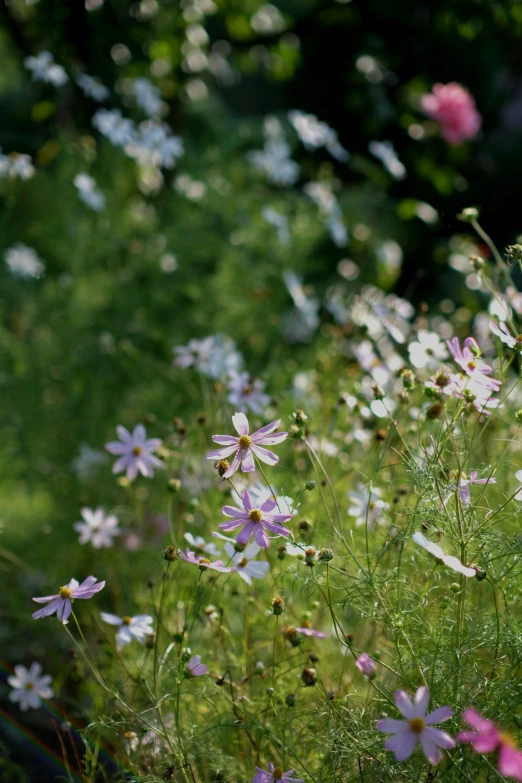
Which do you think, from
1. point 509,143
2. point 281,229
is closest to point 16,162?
point 281,229

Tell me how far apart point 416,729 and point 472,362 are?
0.42m

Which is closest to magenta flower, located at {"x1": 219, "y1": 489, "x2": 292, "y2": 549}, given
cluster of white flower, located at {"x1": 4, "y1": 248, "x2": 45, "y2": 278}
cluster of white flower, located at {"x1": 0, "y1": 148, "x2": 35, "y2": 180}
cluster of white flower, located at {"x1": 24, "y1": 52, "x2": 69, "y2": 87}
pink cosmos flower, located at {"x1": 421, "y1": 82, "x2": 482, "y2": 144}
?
cluster of white flower, located at {"x1": 0, "y1": 148, "x2": 35, "y2": 180}

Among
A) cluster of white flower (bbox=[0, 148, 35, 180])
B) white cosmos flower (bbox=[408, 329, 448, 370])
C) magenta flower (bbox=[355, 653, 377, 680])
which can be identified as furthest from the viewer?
cluster of white flower (bbox=[0, 148, 35, 180])

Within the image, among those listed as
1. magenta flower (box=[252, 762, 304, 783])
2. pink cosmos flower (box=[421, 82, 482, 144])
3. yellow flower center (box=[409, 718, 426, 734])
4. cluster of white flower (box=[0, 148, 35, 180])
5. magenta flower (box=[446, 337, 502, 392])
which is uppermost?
magenta flower (box=[446, 337, 502, 392])

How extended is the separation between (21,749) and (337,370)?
919 mm

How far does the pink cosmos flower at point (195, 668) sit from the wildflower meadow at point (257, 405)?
0.5 inches

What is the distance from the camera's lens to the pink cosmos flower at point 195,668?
0.81 meters

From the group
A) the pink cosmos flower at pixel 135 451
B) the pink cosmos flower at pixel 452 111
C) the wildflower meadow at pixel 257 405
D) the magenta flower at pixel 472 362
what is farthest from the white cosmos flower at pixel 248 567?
the pink cosmos flower at pixel 452 111

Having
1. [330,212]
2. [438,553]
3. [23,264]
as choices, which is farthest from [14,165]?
[438,553]

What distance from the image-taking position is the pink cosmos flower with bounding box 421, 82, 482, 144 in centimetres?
263

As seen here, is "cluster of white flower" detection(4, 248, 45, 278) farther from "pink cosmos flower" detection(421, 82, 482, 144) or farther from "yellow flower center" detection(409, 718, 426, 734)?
"yellow flower center" detection(409, 718, 426, 734)

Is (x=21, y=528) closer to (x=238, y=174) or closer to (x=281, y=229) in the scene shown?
(x=281, y=229)

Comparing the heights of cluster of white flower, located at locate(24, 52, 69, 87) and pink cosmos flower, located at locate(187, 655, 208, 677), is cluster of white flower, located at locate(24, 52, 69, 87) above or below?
below

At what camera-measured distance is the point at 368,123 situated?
9.41ft
